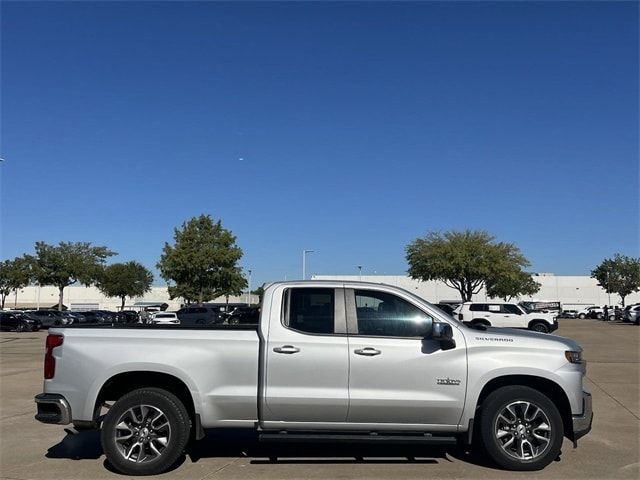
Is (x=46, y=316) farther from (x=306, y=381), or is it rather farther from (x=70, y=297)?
(x=70, y=297)

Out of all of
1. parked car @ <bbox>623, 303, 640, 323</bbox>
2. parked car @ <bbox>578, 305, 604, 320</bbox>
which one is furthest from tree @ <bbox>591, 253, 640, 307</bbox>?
parked car @ <bbox>623, 303, 640, 323</bbox>

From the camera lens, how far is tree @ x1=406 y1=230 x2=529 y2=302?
53844 millimetres

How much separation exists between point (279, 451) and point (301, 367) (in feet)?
4.98

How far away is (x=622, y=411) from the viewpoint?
9.79 m

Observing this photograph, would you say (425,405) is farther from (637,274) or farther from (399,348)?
(637,274)

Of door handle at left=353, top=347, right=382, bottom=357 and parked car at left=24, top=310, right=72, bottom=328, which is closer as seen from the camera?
door handle at left=353, top=347, right=382, bottom=357

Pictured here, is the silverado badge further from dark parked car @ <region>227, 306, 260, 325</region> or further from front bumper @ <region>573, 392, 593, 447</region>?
dark parked car @ <region>227, 306, 260, 325</region>

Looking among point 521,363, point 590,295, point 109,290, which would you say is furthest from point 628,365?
point 590,295

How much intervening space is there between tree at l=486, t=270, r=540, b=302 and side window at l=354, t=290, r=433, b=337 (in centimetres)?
5064

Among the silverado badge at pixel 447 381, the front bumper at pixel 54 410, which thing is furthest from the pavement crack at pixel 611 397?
the front bumper at pixel 54 410

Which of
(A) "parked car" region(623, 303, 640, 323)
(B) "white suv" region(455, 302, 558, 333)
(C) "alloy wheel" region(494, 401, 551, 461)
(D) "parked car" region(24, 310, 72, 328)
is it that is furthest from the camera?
(A) "parked car" region(623, 303, 640, 323)

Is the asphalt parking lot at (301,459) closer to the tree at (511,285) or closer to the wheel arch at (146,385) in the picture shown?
the wheel arch at (146,385)

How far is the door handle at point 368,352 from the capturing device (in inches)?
240

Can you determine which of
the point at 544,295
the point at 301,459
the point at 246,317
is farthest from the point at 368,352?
the point at 544,295
